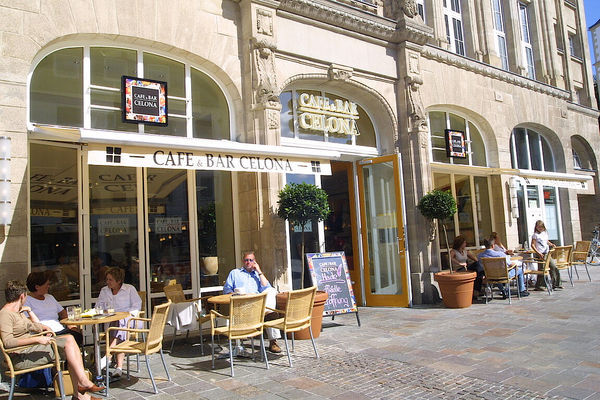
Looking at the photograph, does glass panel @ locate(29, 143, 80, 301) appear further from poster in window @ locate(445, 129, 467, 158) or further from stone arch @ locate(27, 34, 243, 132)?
poster in window @ locate(445, 129, 467, 158)

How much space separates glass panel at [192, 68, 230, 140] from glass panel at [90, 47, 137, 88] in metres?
1.02

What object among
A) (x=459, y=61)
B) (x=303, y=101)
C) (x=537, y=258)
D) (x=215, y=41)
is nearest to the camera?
(x=215, y=41)

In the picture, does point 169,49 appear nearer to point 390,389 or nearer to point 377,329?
point 377,329

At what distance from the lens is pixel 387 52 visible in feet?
32.9

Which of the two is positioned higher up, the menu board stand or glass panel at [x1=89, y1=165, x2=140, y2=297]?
glass panel at [x1=89, y1=165, x2=140, y2=297]

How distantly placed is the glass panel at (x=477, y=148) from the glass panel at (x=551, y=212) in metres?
3.50

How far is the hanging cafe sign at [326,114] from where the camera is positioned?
8.84m

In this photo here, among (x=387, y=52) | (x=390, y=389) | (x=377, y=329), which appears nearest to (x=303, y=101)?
(x=387, y=52)

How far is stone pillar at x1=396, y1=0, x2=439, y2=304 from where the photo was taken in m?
9.52

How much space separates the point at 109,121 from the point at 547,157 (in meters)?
13.6

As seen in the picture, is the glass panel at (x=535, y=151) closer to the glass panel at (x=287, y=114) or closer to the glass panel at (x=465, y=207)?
the glass panel at (x=465, y=207)

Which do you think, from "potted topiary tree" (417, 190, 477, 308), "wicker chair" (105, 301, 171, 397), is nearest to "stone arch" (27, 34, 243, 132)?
"wicker chair" (105, 301, 171, 397)

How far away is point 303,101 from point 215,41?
2016 mm

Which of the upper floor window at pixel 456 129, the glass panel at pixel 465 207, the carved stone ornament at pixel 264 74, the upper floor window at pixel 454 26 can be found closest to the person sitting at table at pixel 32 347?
the carved stone ornament at pixel 264 74
